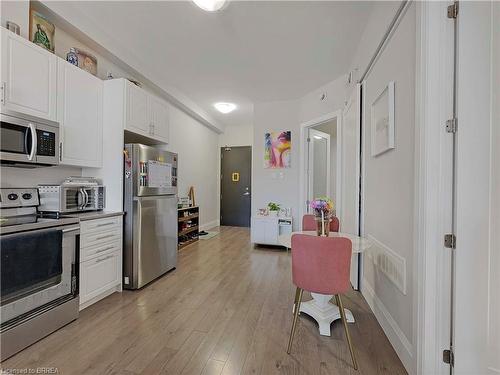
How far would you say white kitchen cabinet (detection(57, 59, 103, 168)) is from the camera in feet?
7.32

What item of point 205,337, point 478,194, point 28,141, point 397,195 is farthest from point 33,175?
point 478,194

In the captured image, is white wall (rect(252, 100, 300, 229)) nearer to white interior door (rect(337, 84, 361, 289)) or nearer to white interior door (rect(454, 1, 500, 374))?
white interior door (rect(337, 84, 361, 289))

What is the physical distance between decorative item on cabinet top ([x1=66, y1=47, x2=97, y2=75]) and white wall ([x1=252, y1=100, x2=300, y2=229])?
3.03m

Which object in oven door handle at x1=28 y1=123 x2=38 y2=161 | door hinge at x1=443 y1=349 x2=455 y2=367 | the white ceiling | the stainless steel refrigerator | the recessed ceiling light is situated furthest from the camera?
the recessed ceiling light

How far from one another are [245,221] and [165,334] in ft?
16.2

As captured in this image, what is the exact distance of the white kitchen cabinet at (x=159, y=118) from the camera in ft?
10.5

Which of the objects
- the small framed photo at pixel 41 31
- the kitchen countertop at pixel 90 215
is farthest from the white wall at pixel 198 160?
the small framed photo at pixel 41 31

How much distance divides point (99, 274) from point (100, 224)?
1.62 feet

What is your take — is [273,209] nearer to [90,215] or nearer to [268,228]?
[268,228]

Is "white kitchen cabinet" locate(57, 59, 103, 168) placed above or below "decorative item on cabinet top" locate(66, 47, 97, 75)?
below

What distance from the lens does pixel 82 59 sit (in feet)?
8.41

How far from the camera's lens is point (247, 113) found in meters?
5.78

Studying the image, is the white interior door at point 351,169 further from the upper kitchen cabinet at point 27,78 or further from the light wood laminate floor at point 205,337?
the upper kitchen cabinet at point 27,78

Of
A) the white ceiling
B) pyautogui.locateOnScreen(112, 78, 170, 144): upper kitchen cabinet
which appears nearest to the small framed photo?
the white ceiling
